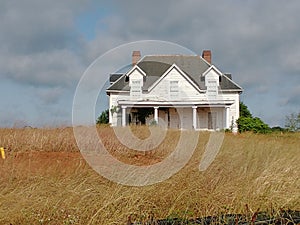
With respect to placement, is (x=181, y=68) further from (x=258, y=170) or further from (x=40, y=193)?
(x=40, y=193)

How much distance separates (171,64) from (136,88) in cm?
280

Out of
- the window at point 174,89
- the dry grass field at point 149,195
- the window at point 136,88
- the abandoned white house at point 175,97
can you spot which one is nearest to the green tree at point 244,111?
the abandoned white house at point 175,97

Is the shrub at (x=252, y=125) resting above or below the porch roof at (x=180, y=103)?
below

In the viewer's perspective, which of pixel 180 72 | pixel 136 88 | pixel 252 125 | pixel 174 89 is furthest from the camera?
pixel 174 89

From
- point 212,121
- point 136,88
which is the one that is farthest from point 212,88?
point 136,88

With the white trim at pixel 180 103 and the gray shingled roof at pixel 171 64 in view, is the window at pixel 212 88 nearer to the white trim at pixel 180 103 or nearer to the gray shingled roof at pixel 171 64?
the gray shingled roof at pixel 171 64

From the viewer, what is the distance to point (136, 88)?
78.5 ft

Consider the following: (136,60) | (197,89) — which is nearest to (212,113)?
(197,89)

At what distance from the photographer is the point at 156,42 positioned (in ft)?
25.2

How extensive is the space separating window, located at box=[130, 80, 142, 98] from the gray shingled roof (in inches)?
12.1

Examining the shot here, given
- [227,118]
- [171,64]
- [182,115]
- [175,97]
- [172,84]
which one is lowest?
[227,118]

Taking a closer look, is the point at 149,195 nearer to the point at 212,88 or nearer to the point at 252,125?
the point at 252,125

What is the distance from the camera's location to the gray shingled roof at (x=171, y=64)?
2442cm

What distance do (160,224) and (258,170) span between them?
3.15m
